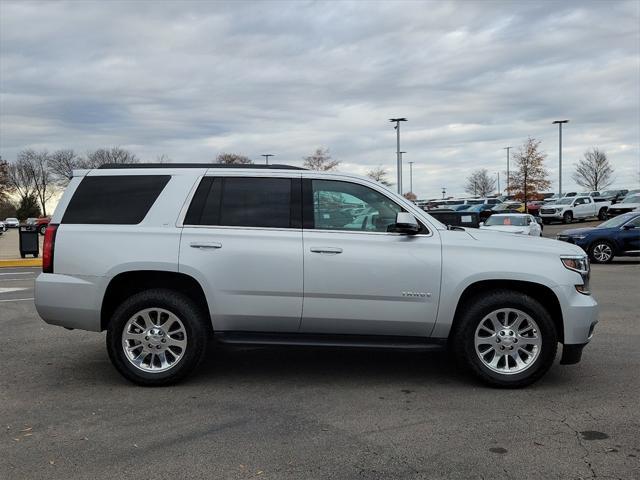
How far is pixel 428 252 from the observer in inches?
208

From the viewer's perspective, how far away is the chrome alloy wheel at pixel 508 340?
→ 17.4ft

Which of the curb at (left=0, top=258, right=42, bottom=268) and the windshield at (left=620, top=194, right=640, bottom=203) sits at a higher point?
the windshield at (left=620, top=194, right=640, bottom=203)

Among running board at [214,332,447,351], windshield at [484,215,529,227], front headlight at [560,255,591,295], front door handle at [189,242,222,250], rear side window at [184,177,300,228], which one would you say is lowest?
running board at [214,332,447,351]

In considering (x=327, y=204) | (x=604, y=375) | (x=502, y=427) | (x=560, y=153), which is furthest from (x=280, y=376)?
(x=560, y=153)

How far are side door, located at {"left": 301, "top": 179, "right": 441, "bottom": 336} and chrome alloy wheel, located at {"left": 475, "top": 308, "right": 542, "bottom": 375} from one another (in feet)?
1.59

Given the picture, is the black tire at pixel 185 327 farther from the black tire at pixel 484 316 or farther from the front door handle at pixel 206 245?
the black tire at pixel 484 316

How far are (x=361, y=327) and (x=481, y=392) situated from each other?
3.71 ft

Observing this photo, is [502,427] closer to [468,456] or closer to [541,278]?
Result: [468,456]

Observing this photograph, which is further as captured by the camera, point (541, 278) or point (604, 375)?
point (604, 375)

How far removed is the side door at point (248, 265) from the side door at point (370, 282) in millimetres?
144

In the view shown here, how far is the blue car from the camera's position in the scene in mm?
17812

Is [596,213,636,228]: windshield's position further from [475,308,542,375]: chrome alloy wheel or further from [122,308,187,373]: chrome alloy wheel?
[122,308,187,373]: chrome alloy wheel

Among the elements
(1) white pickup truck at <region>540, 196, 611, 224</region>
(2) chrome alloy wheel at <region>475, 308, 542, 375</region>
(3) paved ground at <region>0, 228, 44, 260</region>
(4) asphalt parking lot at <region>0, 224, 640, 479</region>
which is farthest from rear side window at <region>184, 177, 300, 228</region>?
(1) white pickup truck at <region>540, 196, 611, 224</region>

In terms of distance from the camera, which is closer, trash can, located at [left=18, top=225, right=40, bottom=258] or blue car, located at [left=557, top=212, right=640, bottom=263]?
blue car, located at [left=557, top=212, right=640, bottom=263]
